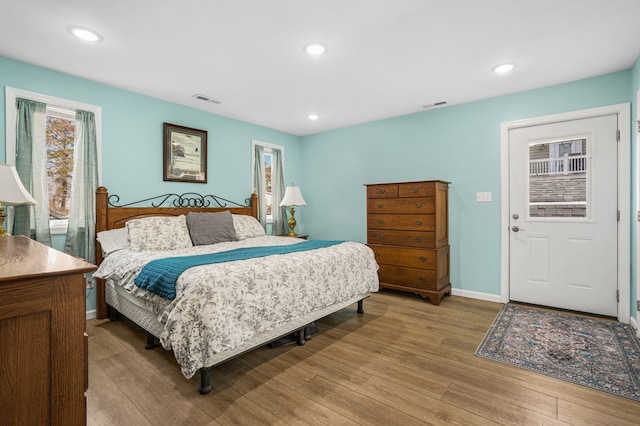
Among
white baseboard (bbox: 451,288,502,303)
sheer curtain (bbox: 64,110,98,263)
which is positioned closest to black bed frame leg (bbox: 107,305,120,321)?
sheer curtain (bbox: 64,110,98,263)

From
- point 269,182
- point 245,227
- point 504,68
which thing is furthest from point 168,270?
point 504,68

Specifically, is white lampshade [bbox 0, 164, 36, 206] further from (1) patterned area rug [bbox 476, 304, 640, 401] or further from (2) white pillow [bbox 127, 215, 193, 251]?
(1) patterned area rug [bbox 476, 304, 640, 401]

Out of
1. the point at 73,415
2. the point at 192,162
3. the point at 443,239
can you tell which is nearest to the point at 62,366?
the point at 73,415

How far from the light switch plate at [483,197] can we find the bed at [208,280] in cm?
159

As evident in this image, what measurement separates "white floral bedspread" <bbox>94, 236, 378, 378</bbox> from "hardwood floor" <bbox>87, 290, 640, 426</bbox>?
0.98 ft

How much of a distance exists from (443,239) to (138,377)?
3316mm

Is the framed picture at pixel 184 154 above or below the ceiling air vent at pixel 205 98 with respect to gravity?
below

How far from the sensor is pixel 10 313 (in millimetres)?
864

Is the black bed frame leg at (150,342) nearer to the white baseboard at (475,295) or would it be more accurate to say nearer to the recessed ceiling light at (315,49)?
the recessed ceiling light at (315,49)

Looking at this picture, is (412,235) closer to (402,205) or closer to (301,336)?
(402,205)

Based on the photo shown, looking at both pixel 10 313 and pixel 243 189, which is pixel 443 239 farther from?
pixel 10 313

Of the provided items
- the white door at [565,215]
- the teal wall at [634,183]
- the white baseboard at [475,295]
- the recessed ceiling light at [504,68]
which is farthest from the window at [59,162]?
the teal wall at [634,183]

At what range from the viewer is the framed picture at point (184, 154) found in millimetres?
3717

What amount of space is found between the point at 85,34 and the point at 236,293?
2196 mm
